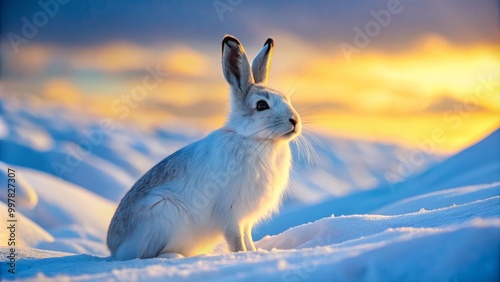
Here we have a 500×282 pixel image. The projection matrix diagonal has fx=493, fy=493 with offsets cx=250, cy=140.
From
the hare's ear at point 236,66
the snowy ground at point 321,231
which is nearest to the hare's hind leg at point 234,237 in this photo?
the snowy ground at point 321,231

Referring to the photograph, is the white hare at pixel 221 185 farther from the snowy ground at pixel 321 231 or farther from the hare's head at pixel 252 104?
the snowy ground at pixel 321 231

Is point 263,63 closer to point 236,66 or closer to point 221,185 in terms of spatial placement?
point 236,66

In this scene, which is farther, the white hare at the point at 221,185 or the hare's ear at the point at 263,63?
the hare's ear at the point at 263,63

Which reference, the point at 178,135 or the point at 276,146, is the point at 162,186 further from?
the point at 178,135

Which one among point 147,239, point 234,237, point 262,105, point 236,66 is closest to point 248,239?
point 234,237

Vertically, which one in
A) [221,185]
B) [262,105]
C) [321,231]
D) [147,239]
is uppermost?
[262,105]

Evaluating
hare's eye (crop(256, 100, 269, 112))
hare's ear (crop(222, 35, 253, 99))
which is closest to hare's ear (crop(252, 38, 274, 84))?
hare's ear (crop(222, 35, 253, 99))

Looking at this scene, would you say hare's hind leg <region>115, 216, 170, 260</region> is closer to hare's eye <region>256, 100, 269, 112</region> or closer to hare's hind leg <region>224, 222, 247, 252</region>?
hare's hind leg <region>224, 222, 247, 252</region>

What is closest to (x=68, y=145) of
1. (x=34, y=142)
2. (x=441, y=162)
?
(x=34, y=142)
